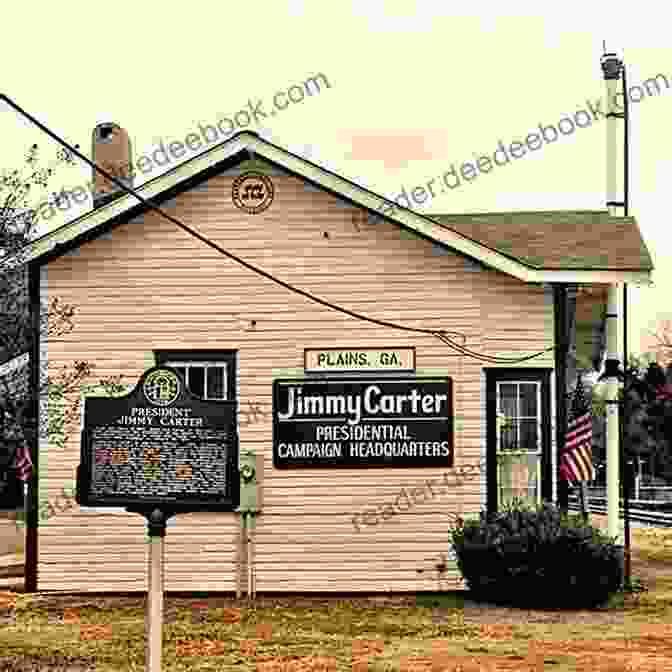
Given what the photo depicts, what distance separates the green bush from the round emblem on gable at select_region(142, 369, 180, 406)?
808 cm

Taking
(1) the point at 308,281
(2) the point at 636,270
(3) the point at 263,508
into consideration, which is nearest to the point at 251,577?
(3) the point at 263,508

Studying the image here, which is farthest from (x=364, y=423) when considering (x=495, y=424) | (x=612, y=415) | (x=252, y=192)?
(x=612, y=415)

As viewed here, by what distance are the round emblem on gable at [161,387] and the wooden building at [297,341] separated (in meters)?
8.40

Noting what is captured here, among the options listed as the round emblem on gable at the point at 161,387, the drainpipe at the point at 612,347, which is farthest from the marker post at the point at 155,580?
the drainpipe at the point at 612,347

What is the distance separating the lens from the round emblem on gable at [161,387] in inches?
475

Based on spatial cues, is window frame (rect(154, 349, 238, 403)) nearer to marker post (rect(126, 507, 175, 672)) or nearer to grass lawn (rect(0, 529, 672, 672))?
grass lawn (rect(0, 529, 672, 672))

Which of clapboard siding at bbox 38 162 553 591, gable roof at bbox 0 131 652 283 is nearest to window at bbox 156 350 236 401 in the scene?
clapboard siding at bbox 38 162 553 591

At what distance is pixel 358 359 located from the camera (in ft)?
68.1

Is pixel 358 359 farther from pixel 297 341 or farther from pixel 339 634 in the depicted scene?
pixel 339 634

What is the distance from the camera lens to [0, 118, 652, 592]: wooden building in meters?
20.6

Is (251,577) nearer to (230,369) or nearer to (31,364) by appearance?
(230,369)

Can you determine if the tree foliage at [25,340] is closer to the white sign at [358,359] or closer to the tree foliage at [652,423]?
the white sign at [358,359]

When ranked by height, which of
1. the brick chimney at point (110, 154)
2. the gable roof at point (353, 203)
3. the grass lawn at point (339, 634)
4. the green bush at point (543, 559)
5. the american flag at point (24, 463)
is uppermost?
the brick chimney at point (110, 154)

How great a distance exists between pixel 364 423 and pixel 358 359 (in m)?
0.91
